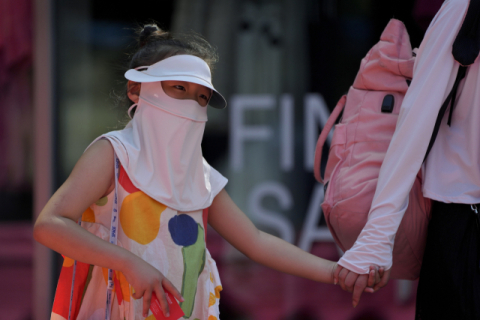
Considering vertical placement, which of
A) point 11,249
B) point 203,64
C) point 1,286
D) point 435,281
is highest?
point 203,64

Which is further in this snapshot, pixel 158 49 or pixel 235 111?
pixel 235 111

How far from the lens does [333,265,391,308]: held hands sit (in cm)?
180

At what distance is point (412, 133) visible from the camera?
1.70m

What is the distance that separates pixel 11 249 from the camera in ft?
12.9

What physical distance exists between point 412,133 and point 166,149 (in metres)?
0.85

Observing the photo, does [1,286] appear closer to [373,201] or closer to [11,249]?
[11,249]

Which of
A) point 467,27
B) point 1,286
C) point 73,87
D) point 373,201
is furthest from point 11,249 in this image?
point 467,27

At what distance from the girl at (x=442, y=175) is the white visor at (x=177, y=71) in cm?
73

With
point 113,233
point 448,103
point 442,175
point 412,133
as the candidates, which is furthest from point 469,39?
point 113,233

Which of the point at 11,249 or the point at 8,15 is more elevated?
the point at 8,15

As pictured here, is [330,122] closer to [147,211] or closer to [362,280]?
[362,280]

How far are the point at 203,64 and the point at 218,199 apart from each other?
1.78 feet

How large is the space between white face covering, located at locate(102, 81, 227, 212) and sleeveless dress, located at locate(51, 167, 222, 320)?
0.04 metres

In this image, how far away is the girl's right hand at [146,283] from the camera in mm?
1487
